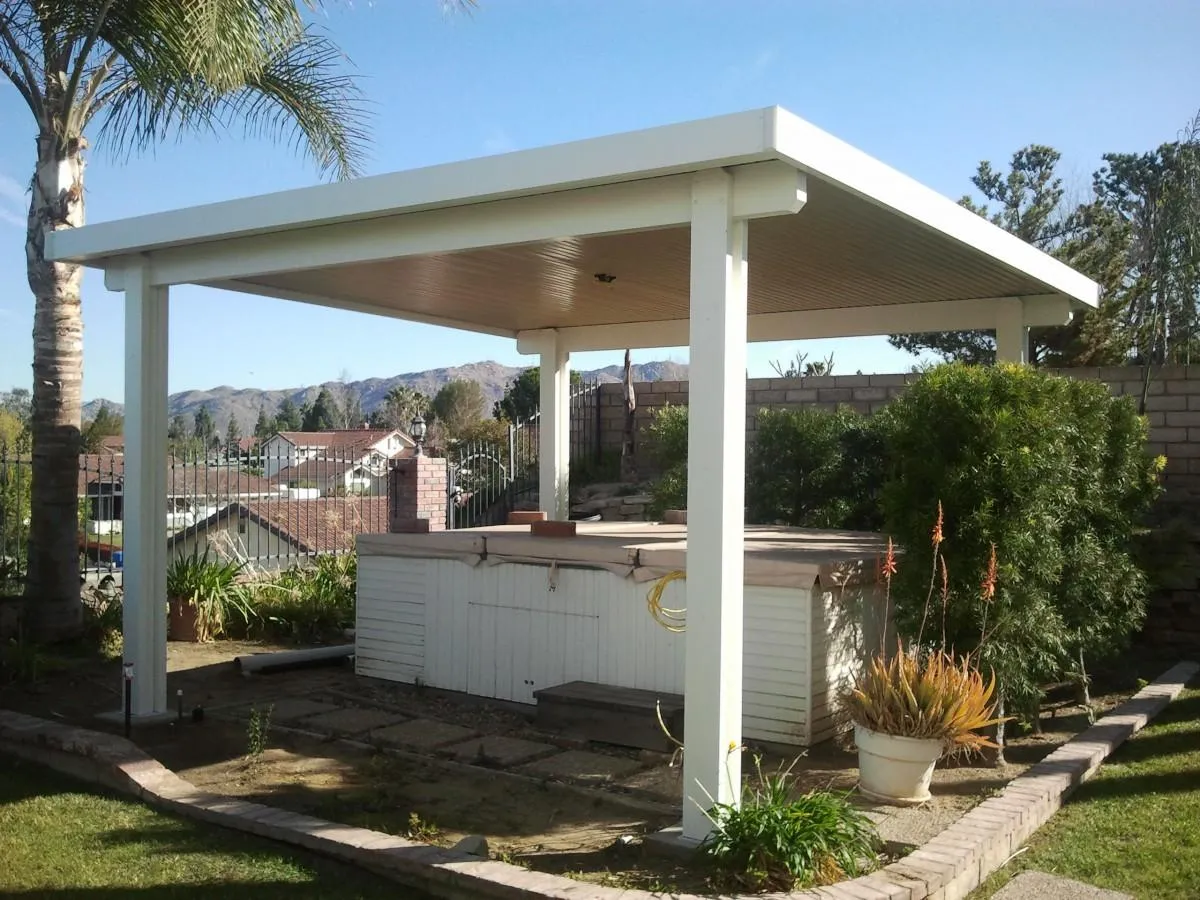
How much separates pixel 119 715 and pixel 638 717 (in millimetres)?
3220

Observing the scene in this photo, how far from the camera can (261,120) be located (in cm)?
971

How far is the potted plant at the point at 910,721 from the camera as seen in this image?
15.7ft

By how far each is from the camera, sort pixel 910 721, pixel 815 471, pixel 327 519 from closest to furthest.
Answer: pixel 910 721
pixel 815 471
pixel 327 519

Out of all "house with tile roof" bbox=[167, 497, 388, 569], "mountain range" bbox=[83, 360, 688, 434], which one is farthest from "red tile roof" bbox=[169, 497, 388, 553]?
"mountain range" bbox=[83, 360, 688, 434]

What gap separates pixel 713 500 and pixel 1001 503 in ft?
6.07

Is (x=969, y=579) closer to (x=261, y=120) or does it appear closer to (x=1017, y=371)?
(x=1017, y=371)

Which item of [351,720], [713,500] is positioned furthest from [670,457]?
[713,500]

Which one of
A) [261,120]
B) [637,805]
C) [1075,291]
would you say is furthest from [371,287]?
[1075,291]

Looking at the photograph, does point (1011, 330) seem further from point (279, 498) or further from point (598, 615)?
point (279, 498)

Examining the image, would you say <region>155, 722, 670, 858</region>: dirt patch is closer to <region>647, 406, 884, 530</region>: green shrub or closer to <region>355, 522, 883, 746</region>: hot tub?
<region>355, 522, 883, 746</region>: hot tub

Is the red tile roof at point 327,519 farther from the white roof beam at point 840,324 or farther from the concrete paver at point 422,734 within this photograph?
the concrete paver at point 422,734

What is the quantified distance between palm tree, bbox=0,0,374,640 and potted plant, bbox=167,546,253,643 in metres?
0.95

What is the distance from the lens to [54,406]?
8.45 meters

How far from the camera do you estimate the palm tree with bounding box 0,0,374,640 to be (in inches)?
305
